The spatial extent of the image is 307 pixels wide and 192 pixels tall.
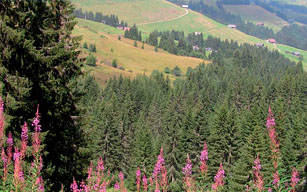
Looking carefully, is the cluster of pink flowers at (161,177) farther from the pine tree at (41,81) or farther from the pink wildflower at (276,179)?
the pine tree at (41,81)

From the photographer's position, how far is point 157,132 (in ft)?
331

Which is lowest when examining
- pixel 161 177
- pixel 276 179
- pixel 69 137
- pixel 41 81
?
pixel 69 137

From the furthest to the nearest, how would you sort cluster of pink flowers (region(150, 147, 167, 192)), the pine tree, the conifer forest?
the pine tree
the conifer forest
cluster of pink flowers (region(150, 147, 167, 192))

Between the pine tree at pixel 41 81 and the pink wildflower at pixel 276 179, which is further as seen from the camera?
the pine tree at pixel 41 81

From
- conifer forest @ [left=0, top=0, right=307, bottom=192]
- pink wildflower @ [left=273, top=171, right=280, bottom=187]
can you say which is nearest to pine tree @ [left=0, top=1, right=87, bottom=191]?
conifer forest @ [left=0, top=0, right=307, bottom=192]

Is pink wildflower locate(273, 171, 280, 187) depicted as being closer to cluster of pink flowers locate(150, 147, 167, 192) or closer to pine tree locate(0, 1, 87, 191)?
cluster of pink flowers locate(150, 147, 167, 192)

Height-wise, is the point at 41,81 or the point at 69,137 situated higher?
the point at 41,81

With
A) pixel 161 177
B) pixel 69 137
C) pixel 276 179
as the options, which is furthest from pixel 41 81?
pixel 276 179

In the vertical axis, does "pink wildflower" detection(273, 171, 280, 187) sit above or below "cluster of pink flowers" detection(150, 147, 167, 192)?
Answer: above

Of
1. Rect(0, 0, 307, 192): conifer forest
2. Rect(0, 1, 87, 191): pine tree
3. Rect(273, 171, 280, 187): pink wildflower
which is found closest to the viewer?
Rect(273, 171, 280, 187): pink wildflower

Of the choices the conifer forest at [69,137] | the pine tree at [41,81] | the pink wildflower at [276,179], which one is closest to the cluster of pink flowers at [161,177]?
the conifer forest at [69,137]

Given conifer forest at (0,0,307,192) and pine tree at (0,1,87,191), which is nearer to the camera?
conifer forest at (0,0,307,192)

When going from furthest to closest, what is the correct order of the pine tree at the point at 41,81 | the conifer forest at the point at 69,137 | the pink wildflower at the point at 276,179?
the pine tree at the point at 41,81
the conifer forest at the point at 69,137
the pink wildflower at the point at 276,179

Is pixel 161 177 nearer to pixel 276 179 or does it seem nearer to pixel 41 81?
pixel 276 179
